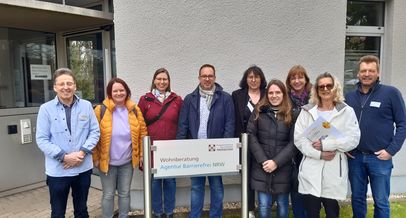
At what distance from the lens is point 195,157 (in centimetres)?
299

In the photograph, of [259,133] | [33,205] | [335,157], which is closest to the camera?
[335,157]

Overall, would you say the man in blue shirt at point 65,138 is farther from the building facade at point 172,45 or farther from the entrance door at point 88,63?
the entrance door at point 88,63

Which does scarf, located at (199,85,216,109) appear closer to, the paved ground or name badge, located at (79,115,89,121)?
name badge, located at (79,115,89,121)

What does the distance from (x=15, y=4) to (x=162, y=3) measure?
1.69m

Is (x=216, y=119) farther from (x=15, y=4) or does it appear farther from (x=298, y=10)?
(x=15, y=4)

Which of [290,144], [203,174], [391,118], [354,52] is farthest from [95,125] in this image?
[354,52]

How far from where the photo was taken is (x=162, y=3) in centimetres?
415

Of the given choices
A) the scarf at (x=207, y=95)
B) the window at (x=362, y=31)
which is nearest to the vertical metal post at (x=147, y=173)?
the scarf at (x=207, y=95)

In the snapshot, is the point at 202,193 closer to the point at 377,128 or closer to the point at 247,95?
the point at 247,95

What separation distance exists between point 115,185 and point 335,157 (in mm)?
2286

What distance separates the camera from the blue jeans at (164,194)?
3689 millimetres

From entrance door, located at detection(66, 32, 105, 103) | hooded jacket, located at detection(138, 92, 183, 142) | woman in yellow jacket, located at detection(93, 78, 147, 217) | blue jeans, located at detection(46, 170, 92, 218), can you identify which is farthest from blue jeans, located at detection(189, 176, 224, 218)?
entrance door, located at detection(66, 32, 105, 103)

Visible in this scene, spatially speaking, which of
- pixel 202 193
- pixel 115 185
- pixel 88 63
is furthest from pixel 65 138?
pixel 88 63

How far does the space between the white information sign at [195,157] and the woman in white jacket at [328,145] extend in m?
0.68
